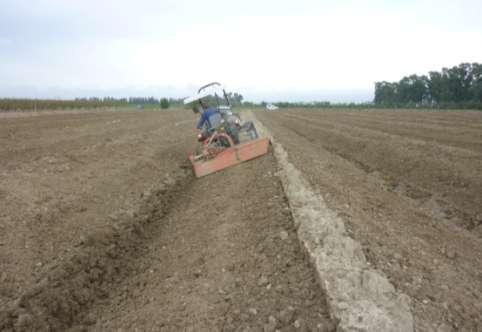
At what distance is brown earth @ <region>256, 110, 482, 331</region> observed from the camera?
178 inches

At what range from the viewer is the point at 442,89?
84250mm

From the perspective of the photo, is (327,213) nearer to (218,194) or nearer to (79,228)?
(218,194)

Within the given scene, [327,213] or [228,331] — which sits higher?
[327,213]

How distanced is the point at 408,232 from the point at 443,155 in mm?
7501

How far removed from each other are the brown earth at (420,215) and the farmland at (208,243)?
30mm

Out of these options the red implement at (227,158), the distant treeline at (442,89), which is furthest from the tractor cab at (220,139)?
the distant treeline at (442,89)

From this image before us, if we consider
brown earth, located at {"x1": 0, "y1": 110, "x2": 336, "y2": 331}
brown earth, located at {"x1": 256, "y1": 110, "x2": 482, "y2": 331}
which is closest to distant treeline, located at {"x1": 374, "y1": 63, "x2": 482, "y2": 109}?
brown earth, located at {"x1": 256, "y1": 110, "x2": 482, "y2": 331}

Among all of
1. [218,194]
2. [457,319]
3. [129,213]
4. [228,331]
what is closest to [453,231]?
[457,319]

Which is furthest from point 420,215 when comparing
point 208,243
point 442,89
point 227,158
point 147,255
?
point 442,89

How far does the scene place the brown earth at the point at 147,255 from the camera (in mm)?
4523

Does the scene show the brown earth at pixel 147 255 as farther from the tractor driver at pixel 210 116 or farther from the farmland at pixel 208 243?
the tractor driver at pixel 210 116

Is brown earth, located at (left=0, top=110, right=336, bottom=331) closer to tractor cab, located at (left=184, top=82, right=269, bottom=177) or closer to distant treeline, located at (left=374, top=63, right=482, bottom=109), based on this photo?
tractor cab, located at (left=184, top=82, right=269, bottom=177)

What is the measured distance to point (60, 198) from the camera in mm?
8094

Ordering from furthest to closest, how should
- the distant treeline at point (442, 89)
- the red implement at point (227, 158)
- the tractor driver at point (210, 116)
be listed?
the distant treeline at point (442, 89), the tractor driver at point (210, 116), the red implement at point (227, 158)
